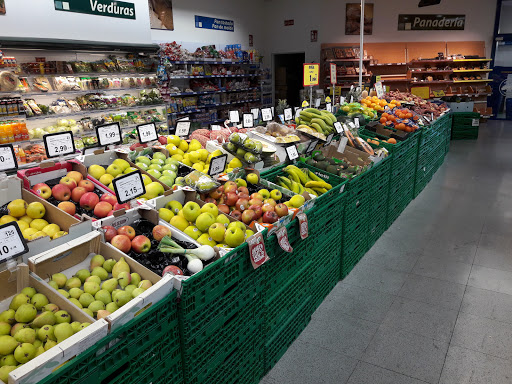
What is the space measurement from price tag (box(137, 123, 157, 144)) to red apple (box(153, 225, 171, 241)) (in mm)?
1505

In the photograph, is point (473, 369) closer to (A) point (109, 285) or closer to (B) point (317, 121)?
(A) point (109, 285)

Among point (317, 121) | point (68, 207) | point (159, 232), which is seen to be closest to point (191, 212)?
point (159, 232)

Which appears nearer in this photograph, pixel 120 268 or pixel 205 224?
pixel 120 268

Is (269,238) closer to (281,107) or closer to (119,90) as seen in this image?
(281,107)

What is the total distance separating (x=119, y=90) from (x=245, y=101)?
175 inches

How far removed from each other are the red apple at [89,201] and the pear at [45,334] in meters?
0.94

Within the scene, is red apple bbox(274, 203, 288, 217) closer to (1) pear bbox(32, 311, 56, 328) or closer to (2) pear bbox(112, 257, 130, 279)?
(2) pear bbox(112, 257, 130, 279)

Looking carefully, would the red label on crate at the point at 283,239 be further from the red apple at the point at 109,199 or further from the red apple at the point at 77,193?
the red apple at the point at 77,193

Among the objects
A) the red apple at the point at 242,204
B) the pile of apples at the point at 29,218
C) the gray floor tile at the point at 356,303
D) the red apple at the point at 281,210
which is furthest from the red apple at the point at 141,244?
the gray floor tile at the point at 356,303

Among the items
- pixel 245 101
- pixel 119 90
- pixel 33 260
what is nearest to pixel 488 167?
pixel 245 101

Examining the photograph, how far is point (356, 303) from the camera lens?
126 inches

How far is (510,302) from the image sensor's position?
126 inches

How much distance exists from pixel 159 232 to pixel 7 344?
0.84 meters

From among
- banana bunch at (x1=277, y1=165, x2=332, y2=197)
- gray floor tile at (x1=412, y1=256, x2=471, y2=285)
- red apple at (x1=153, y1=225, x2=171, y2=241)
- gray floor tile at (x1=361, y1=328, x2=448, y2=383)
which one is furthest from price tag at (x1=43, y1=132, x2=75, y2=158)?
gray floor tile at (x1=412, y1=256, x2=471, y2=285)
